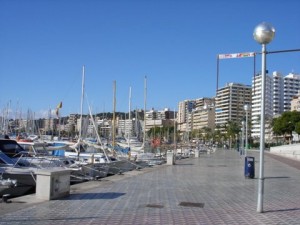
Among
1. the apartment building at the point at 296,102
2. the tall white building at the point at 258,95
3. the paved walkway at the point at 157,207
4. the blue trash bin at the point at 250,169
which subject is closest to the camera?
the paved walkway at the point at 157,207

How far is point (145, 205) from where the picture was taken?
11297 millimetres

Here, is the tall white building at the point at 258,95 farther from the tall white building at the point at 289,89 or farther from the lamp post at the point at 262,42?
the tall white building at the point at 289,89

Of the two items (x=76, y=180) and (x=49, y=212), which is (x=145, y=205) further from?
(x=76, y=180)

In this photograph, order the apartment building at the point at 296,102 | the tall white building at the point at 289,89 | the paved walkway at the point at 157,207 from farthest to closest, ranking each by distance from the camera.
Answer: the apartment building at the point at 296,102, the tall white building at the point at 289,89, the paved walkway at the point at 157,207

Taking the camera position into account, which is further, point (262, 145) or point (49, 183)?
point (49, 183)

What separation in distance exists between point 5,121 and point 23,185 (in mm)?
49537

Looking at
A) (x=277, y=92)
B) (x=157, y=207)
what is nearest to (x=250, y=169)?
(x=157, y=207)

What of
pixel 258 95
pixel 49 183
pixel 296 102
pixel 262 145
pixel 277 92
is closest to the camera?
pixel 262 145

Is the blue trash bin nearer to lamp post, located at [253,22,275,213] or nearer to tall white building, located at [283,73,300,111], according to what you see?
lamp post, located at [253,22,275,213]

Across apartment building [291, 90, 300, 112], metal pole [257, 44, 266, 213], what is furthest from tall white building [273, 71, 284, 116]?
metal pole [257, 44, 266, 213]

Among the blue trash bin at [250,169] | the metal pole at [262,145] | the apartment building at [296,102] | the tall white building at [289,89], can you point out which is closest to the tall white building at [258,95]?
the metal pole at [262,145]

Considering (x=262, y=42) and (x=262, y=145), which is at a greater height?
(x=262, y=42)

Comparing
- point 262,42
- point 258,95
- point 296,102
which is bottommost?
point 262,42

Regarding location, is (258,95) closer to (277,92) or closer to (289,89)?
(277,92)
